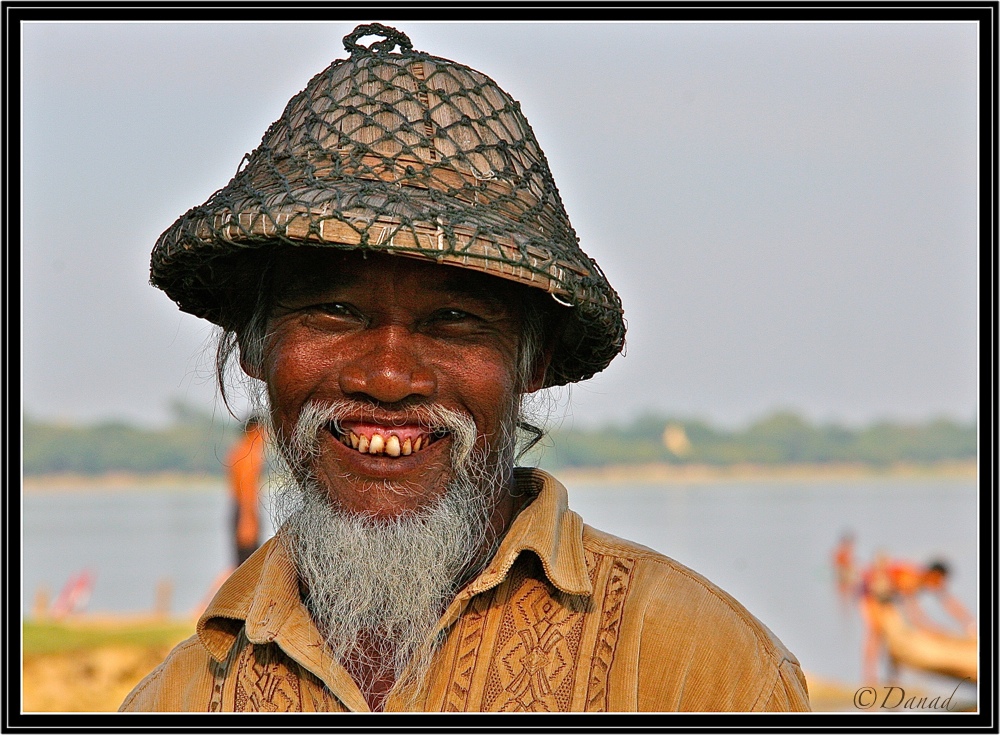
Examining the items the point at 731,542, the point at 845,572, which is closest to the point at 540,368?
the point at 845,572

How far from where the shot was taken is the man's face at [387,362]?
2.39 meters

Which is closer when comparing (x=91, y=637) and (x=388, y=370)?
(x=388, y=370)

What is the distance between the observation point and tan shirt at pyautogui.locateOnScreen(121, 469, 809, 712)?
2.31 metres

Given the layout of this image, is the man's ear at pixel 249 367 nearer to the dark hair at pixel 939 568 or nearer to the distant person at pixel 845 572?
the dark hair at pixel 939 568

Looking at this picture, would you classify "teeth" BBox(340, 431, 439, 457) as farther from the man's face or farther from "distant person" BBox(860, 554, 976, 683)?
"distant person" BBox(860, 554, 976, 683)

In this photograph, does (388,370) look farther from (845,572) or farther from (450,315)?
(845,572)

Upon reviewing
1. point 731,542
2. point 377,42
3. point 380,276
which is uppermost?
point 377,42

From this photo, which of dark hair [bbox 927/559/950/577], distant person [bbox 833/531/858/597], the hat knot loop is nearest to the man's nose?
the hat knot loop

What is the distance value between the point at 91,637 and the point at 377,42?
9468 millimetres

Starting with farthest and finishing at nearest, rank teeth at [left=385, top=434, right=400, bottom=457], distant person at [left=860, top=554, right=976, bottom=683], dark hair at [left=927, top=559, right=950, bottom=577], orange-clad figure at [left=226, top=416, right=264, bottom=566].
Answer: dark hair at [left=927, top=559, right=950, bottom=577], distant person at [left=860, top=554, right=976, bottom=683], orange-clad figure at [left=226, top=416, right=264, bottom=566], teeth at [left=385, top=434, right=400, bottom=457]

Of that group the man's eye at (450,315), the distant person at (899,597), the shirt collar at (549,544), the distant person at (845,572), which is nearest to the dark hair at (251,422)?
the man's eye at (450,315)

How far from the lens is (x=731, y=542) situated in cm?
3397

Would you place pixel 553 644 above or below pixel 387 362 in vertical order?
below

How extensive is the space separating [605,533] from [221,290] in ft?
3.44
